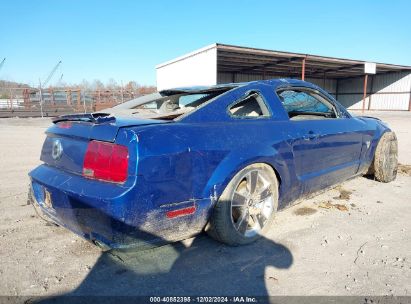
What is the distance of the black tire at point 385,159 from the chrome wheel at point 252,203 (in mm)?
2456

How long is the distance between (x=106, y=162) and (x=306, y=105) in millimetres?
2657

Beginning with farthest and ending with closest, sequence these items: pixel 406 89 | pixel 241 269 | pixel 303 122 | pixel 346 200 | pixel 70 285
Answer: pixel 406 89
pixel 346 200
pixel 303 122
pixel 241 269
pixel 70 285

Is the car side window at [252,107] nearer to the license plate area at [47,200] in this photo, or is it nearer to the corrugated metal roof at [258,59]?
the license plate area at [47,200]

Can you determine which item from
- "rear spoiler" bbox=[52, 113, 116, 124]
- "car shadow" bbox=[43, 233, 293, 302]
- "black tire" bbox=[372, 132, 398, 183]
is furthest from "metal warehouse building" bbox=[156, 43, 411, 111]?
"car shadow" bbox=[43, 233, 293, 302]

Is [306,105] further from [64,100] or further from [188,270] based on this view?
[64,100]

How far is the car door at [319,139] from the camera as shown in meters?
3.08

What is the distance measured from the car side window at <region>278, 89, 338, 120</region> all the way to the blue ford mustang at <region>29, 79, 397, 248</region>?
0.23 feet

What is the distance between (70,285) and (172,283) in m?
0.70

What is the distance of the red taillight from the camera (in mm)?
2020

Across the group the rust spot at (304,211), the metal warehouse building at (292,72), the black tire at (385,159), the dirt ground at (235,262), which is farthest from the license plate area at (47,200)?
the metal warehouse building at (292,72)

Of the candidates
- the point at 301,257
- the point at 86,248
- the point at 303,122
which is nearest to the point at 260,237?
the point at 301,257

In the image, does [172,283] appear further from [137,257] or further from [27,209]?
[27,209]

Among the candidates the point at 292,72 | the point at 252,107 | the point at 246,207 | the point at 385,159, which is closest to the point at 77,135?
the point at 246,207

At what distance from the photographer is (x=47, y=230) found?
9.79 feet
